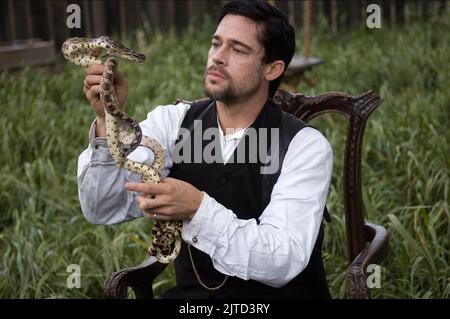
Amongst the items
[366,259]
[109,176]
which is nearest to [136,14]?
[109,176]

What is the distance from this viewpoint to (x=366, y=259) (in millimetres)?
2123

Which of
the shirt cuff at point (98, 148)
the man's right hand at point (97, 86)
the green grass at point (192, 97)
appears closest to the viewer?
the man's right hand at point (97, 86)

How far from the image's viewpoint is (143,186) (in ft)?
5.65

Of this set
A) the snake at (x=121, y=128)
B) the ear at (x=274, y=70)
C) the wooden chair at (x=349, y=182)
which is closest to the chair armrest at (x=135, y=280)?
the wooden chair at (x=349, y=182)

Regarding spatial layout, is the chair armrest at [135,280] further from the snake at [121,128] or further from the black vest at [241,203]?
the snake at [121,128]

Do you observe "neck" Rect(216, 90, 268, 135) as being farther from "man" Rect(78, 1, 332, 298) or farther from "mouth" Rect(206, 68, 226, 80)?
"mouth" Rect(206, 68, 226, 80)

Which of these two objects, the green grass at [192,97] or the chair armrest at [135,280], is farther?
the green grass at [192,97]

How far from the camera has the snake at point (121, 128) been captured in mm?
1736

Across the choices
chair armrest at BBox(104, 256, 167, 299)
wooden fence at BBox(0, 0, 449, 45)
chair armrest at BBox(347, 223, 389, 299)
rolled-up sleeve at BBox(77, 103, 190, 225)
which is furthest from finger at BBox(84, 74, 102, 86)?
wooden fence at BBox(0, 0, 449, 45)

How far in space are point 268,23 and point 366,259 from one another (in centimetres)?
73

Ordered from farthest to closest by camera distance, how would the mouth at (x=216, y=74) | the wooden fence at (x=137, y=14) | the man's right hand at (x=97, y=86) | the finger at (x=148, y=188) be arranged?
the wooden fence at (x=137, y=14) → the mouth at (x=216, y=74) → the man's right hand at (x=97, y=86) → the finger at (x=148, y=188)

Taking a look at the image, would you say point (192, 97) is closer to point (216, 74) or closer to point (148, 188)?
point (216, 74)

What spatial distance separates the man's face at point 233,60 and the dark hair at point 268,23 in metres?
0.02
